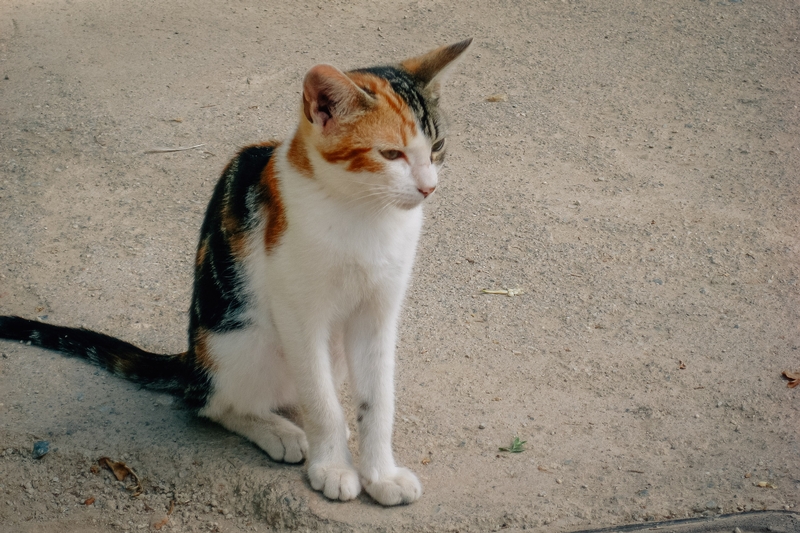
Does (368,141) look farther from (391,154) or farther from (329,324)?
(329,324)

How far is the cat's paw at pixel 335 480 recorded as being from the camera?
275cm

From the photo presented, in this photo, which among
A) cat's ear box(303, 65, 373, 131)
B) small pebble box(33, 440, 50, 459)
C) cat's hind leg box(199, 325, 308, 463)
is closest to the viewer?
cat's ear box(303, 65, 373, 131)

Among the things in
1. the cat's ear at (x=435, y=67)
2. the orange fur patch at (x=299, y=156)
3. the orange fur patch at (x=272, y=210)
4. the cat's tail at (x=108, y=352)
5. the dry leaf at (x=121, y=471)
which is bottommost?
the dry leaf at (x=121, y=471)

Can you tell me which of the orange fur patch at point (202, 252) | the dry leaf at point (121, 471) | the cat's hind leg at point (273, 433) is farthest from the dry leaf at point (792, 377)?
the dry leaf at point (121, 471)

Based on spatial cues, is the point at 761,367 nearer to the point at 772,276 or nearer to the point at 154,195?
the point at 772,276

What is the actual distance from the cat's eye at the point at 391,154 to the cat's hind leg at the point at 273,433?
3.76ft

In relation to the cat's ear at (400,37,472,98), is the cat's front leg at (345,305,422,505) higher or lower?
lower

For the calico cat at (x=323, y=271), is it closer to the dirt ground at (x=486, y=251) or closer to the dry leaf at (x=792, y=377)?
the dirt ground at (x=486, y=251)

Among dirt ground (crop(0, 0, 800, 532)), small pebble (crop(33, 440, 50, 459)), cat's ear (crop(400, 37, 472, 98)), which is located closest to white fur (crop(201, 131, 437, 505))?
dirt ground (crop(0, 0, 800, 532))

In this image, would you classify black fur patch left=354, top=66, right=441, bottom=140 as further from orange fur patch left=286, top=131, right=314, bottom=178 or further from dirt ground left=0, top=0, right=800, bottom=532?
dirt ground left=0, top=0, right=800, bottom=532

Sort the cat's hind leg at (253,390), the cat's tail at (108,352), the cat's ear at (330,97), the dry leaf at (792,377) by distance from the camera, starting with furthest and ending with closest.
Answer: the dry leaf at (792,377) < the cat's tail at (108,352) < the cat's hind leg at (253,390) < the cat's ear at (330,97)

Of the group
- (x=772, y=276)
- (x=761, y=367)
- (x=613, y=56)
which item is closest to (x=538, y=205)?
(x=772, y=276)

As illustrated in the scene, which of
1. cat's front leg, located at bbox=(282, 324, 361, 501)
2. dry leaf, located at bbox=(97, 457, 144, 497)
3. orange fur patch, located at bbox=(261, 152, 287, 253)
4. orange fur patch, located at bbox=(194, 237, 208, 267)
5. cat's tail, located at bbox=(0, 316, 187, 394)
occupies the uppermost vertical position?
orange fur patch, located at bbox=(261, 152, 287, 253)

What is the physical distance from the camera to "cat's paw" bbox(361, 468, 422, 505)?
277 centimetres
